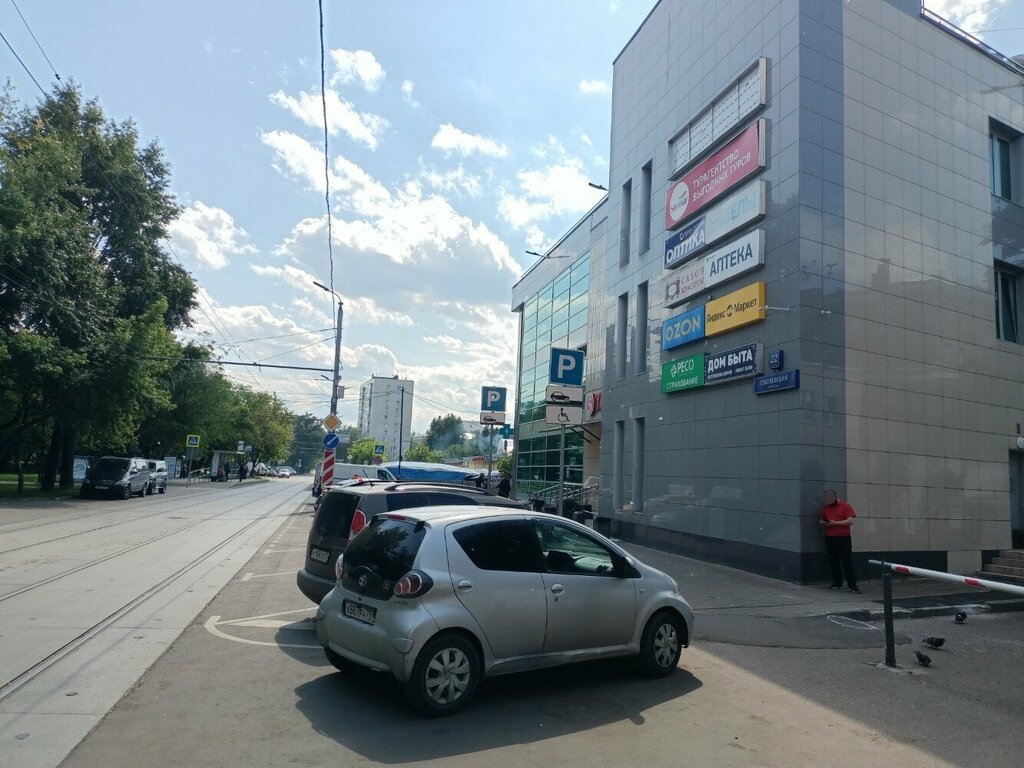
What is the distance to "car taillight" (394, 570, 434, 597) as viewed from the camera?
17.3 feet

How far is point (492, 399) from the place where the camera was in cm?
2300

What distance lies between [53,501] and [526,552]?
94.8ft

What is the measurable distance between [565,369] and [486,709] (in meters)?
8.25

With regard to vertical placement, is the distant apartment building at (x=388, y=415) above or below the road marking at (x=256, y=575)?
above

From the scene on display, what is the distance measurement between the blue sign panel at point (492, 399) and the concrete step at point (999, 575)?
13.5 metres

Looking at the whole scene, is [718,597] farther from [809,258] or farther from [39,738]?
[39,738]

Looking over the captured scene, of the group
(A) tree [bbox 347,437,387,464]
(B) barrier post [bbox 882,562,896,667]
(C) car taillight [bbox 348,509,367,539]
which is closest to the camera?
(B) barrier post [bbox 882,562,896,667]

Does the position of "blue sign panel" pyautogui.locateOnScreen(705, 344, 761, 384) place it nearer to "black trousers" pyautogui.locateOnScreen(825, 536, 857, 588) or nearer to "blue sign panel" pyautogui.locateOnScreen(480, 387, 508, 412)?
"black trousers" pyautogui.locateOnScreen(825, 536, 857, 588)

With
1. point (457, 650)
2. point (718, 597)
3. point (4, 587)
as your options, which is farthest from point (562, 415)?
point (4, 587)

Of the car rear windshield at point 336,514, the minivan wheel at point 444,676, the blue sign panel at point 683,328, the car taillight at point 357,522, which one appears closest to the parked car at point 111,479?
the blue sign panel at point 683,328

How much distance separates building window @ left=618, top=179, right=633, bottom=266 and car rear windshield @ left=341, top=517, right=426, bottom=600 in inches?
656

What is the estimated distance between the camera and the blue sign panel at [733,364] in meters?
14.2

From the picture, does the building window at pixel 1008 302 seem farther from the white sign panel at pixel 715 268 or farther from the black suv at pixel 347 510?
the black suv at pixel 347 510

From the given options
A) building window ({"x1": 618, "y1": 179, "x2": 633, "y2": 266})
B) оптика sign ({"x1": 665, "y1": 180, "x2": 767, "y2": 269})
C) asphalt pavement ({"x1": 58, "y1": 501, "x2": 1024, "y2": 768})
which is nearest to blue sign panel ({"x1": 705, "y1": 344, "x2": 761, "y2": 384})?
оптика sign ({"x1": 665, "y1": 180, "x2": 767, "y2": 269})
